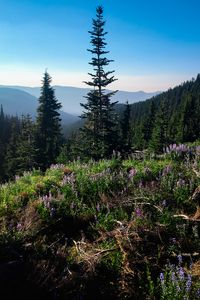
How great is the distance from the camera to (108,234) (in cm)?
436

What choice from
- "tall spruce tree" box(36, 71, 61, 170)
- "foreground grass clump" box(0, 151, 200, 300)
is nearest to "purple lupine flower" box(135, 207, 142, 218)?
"foreground grass clump" box(0, 151, 200, 300)

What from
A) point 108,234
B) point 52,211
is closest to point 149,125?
point 52,211

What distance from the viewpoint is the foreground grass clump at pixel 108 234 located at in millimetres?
3443

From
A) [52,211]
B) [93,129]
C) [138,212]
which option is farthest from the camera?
[93,129]

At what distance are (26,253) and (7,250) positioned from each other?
26 cm

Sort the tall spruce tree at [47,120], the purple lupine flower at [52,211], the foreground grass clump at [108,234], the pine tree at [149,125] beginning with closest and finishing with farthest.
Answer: the foreground grass clump at [108,234], the purple lupine flower at [52,211], the tall spruce tree at [47,120], the pine tree at [149,125]

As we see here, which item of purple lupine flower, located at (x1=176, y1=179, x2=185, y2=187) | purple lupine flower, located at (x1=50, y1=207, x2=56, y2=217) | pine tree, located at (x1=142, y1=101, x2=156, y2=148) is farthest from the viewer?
pine tree, located at (x1=142, y1=101, x2=156, y2=148)

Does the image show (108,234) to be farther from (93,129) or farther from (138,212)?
(93,129)

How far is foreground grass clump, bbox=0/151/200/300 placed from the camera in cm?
344

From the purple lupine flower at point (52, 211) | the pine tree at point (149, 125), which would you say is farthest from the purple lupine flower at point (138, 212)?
the pine tree at point (149, 125)

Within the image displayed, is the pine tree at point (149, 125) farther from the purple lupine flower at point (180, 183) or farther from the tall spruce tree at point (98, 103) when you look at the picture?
the purple lupine flower at point (180, 183)

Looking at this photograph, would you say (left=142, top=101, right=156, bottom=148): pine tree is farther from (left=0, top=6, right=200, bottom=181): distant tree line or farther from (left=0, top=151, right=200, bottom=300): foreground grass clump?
(left=0, top=151, right=200, bottom=300): foreground grass clump

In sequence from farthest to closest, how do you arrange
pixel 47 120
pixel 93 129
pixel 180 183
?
pixel 47 120
pixel 93 129
pixel 180 183

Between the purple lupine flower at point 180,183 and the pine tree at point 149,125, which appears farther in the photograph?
the pine tree at point 149,125
